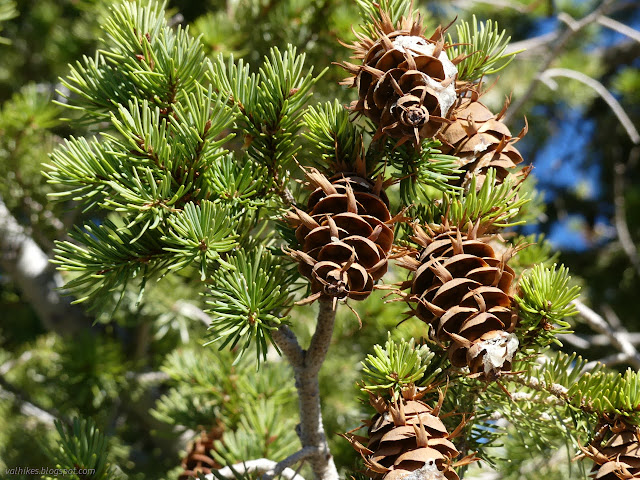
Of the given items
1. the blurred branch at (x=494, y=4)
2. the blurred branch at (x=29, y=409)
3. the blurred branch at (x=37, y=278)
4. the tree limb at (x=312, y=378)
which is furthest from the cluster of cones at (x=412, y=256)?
the blurred branch at (x=494, y=4)

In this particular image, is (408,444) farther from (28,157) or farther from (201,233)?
(28,157)

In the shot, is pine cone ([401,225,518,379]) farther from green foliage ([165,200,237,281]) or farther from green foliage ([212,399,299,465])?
green foliage ([212,399,299,465])

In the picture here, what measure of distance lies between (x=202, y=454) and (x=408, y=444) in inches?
22.7

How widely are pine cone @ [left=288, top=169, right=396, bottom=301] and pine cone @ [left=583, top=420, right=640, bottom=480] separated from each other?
11.7 inches

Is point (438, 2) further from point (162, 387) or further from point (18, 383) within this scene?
point (18, 383)

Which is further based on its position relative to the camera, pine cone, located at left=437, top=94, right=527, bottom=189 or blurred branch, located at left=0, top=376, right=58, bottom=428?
blurred branch, located at left=0, top=376, right=58, bottom=428

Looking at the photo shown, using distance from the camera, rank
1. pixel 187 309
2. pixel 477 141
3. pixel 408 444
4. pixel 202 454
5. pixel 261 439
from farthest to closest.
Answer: pixel 187 309
pixel 202 454
pixel 261 439
pixel 477 141
pixel 408 444

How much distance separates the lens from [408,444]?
1.89 ft

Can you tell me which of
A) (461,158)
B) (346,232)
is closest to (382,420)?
(346,232)

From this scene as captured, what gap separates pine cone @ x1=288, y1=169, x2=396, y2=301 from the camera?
56cm

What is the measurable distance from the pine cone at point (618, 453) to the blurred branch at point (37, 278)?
144 centimetres

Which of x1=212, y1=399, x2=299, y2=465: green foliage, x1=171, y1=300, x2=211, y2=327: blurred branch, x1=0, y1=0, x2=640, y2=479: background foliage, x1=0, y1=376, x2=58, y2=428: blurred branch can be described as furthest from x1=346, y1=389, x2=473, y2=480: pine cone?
x1=0, y1=376, x2=58, y2=428: blurred branch

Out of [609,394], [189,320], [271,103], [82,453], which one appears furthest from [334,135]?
[189,320]

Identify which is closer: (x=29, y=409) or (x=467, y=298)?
(x=467, y=298)
